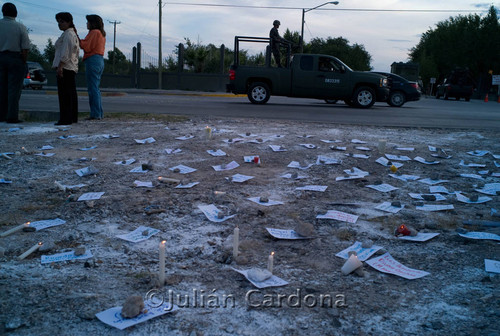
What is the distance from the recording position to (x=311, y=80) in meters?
13.7

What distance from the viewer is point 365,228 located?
3205 mm

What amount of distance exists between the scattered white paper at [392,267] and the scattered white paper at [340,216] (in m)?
0.62

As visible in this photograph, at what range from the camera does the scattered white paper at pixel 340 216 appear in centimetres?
333

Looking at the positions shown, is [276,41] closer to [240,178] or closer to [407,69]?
[240,178]

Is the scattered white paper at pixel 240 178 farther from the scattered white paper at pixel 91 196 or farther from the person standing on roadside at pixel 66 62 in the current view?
the person standing on roadside at pixel 66 62

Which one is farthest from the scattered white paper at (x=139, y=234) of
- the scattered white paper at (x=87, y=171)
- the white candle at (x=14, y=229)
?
the scattered white paper at (x=87, y=171)

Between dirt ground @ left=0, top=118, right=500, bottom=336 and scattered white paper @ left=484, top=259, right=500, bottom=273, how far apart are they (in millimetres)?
61

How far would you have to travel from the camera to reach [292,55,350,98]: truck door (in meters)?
13.6

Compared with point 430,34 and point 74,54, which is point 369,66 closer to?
point 430,34

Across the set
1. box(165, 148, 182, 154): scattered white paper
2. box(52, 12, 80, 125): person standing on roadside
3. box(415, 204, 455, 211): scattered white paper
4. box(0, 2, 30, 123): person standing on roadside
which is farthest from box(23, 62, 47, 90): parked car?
box(415, 204, 455, 211): scattered white paper

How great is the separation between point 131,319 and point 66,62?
20.7 feet

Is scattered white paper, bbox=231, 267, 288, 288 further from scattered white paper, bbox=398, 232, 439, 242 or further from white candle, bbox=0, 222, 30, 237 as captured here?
white candle, bbox=0, 222, 30, 237

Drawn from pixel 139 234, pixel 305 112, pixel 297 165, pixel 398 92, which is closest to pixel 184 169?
pixel 297 165

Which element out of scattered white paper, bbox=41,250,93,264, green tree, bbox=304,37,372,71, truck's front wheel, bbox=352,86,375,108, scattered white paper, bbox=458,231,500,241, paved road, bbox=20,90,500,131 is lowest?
scattered white paper, bbox=41,250,93,264
